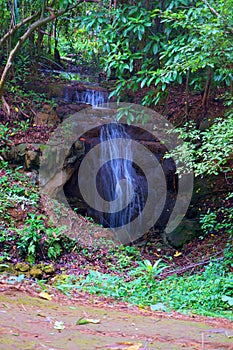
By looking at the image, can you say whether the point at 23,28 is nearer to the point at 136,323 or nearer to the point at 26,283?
the point at 26,283

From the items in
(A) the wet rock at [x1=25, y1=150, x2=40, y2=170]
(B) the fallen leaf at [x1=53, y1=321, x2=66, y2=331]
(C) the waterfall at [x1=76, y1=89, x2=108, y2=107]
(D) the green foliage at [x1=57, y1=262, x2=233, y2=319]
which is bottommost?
(D) the green foliage at [x1=57, y1=262, x2=233, y2=319]

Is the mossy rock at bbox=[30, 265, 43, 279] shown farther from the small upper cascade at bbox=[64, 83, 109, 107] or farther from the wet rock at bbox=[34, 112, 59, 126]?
the small upper cascade at bbox=[64, 83, 109, 107]

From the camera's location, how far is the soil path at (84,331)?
147 centimetres

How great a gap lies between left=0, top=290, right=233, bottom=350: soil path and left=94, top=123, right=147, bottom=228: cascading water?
5.07m

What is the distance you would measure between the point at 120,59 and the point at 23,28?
3.27m

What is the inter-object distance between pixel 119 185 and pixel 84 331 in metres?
5.82

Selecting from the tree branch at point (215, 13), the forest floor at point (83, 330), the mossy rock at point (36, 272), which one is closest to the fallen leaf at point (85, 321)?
the forest floor at point (83, 330)

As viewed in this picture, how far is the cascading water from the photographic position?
7328 mm

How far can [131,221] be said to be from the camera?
7344 mm

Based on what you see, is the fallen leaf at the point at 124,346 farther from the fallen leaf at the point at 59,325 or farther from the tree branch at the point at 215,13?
the tree branch at the point at 215,13

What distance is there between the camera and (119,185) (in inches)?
294

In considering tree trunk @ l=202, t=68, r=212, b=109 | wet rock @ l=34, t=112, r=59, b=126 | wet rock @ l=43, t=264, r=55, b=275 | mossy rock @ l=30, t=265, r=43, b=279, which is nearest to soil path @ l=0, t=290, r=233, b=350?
mossy rock @ l=30, t=265, r=43, b=279

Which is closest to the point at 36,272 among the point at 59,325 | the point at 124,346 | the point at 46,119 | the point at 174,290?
the point at 174,290

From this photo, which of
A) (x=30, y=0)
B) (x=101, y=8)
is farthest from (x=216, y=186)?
(x=30, y=0)
